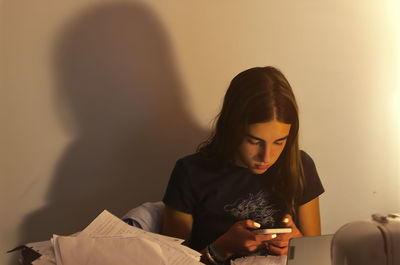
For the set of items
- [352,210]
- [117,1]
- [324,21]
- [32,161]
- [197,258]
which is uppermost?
[117,1]

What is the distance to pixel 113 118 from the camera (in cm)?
145

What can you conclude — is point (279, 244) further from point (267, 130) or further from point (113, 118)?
point (113, 118)

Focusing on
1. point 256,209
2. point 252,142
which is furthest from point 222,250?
point 252,142

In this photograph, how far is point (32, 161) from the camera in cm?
143

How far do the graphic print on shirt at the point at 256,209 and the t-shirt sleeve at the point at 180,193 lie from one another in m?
0.10

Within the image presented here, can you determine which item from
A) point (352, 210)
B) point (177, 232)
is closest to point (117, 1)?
point (177, 232)

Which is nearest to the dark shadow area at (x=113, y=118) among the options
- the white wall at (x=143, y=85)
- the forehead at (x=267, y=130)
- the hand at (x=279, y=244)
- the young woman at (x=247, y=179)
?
the white wall at (x=143, y=85)

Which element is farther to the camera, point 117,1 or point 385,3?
point 385,3

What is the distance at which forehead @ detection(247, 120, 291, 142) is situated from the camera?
46.4 inches

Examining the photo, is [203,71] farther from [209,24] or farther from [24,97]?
[24,97]

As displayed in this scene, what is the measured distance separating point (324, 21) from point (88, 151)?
850mm

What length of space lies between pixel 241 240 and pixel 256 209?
0.18m

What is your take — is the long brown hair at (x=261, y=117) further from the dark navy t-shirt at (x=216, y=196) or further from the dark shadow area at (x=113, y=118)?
the dark shadow area at (x=113, y=118)

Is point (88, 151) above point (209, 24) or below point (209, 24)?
below
